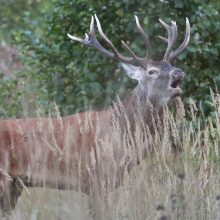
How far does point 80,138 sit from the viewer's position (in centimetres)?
833

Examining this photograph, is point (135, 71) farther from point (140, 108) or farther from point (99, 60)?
point (99, 60)

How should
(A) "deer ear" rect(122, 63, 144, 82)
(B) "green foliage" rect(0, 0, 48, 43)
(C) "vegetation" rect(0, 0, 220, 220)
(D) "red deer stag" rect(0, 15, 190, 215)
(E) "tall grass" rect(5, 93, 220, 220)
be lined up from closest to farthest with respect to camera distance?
(E) "tall grass" rect(5, 93, 220, 220) → (D) "red deer stag" rect(0, 15, 190, 215) → (A) "deer ear" rect(122, 63, 144, 82) → (C) "vegetation" rect(0, 0, 220, 220) → (B) "green foliage" rect(0, 0, 48, 43)

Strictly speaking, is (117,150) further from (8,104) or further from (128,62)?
(8,104)

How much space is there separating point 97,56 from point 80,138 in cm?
200

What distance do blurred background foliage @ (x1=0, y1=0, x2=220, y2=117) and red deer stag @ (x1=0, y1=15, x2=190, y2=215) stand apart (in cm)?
75

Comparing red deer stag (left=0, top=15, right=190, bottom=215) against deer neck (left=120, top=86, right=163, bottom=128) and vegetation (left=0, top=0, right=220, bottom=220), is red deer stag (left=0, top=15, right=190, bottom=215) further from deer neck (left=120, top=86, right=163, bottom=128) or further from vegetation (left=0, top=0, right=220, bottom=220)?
vegetation (left=0, top=0, right=220, bottom=220)

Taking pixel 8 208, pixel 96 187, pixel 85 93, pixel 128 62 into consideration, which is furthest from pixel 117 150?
pixel 85 93

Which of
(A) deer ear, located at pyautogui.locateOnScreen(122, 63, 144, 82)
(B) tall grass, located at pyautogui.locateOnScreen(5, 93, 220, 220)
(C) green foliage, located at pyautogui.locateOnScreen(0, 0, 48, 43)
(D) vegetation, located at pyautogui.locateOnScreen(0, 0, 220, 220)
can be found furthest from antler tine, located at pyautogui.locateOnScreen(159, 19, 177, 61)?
(C) green foliage, located at pyautogui.locateOnScreen(0, 0, 48, 43)

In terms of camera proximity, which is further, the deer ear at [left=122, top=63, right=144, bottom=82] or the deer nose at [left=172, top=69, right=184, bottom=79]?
the deer ear at [left=122, top=63, right=144, bottom=82]

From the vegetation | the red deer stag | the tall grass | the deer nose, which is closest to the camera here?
the tall grass

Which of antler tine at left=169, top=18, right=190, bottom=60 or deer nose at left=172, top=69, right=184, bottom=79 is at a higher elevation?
antler tine at left=169, top=18, right=190, bottom=60

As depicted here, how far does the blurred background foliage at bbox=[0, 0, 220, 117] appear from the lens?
9820 mm

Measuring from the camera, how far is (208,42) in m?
9.91

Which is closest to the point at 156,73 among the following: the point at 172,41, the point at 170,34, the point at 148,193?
the point at 172,41
